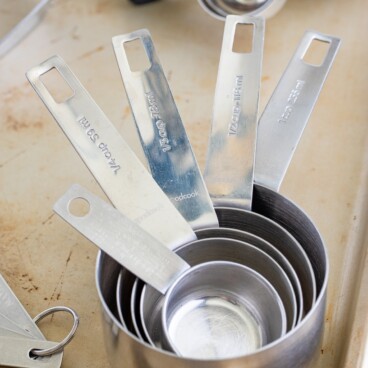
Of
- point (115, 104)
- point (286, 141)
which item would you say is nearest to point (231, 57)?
point (286, 141)

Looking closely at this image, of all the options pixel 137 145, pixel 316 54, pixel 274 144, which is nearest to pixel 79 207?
pixel 137 145

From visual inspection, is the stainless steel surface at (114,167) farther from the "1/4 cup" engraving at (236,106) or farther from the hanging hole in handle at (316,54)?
the hanging hole in handle at (316,54)

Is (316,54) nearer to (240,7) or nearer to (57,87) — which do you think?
(240,7)

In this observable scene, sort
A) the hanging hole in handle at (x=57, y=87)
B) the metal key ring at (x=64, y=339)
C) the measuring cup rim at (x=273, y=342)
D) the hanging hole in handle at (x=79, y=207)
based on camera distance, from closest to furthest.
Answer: the measuring cup rim at (x=273, y=342) < the metal key ring at (x=64, y=339) < the hanging hole in handle at (x=79, y=207) < the hanging hole in handle at (x=57, y=87)

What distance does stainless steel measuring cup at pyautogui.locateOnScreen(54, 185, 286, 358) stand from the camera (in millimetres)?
506

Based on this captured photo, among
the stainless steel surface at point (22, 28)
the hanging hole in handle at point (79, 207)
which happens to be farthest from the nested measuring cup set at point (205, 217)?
the stainless steel surface at point (22, 28)

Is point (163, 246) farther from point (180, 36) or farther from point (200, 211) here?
point (180, 36)

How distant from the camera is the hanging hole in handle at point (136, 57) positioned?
79 cm

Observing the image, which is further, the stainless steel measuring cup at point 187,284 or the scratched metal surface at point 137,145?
the scratched metal surface at point 137,145

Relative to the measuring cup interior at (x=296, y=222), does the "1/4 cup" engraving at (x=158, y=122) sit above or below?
above

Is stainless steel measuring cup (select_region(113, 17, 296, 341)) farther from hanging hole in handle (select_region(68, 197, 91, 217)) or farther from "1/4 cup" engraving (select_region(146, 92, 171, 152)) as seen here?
hanging hole in handle (select_region(68, 197, 91, 217))

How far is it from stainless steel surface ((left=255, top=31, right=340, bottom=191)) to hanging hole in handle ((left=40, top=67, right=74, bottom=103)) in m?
0.26

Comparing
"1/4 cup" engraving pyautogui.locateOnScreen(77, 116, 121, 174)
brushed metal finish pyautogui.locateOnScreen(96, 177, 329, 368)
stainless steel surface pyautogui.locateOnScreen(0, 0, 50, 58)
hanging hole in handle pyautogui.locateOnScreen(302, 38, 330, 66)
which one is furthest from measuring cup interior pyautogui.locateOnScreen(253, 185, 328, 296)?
stainless steel surface pyautogui.locateOnScreen(0, 0, 50, 58)

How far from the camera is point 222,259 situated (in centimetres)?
57
